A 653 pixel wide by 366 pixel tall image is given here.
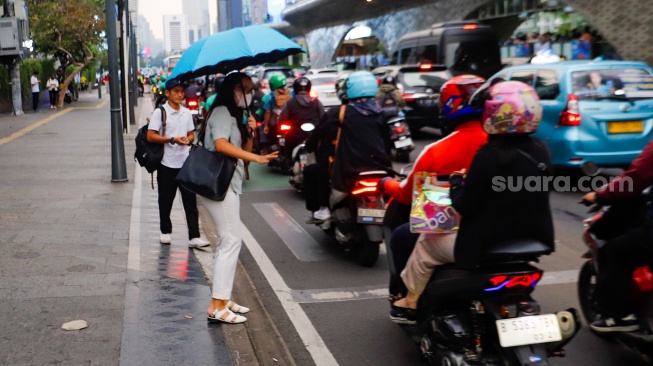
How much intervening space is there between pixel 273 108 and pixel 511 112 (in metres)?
10.1

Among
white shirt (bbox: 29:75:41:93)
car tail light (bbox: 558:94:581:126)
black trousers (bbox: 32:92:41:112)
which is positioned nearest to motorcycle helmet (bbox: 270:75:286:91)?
car tail light (bbox: 558:94:581:126)

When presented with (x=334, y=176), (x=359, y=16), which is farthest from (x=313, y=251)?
(x=359, y=16)

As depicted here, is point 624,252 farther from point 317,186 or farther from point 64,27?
point 64,27

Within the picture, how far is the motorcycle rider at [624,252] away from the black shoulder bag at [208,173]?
93.4 inches

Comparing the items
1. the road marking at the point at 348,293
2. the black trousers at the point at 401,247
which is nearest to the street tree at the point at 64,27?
the road marking at the point at 348,293

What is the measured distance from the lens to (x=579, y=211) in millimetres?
10156

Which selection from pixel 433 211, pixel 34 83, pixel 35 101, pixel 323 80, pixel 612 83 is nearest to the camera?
pixel 433 211

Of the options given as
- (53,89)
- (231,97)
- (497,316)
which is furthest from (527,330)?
(53,89)

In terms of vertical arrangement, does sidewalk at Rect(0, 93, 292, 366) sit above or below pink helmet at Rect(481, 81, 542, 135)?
below

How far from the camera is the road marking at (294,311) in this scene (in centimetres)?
543

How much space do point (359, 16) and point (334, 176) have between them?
64453mm

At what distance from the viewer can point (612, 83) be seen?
1140 centimetres

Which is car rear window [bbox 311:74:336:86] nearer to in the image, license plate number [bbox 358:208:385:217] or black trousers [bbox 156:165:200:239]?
black trousers [bbox 156:165:200:239]

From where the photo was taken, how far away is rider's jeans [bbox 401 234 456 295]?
4.43 m
